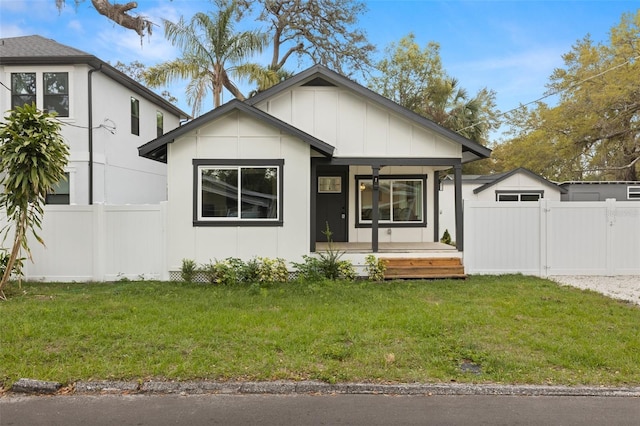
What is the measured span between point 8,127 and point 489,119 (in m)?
32.5

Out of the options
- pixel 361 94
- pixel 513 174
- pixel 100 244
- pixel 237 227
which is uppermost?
pixel 361 94

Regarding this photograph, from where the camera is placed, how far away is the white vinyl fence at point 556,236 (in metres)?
9.98

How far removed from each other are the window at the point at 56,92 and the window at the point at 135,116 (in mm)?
2611

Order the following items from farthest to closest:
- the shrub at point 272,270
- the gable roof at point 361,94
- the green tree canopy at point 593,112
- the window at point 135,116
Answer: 1. the green tree canopy at point 593,112
2. the window at point 135,116
3. the gable roof at point 361,94
4. the shrub at point 272,270

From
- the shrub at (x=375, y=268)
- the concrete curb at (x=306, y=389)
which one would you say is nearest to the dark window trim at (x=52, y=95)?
the shrub at (x=375, y=268)

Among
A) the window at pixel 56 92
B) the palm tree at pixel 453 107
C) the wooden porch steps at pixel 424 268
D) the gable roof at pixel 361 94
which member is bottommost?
the wooden porch steps at pixel 424 268

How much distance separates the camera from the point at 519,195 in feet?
63.2

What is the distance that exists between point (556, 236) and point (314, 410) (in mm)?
8650

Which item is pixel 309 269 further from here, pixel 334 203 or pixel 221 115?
pixel 221 115

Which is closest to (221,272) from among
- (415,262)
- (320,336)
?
(320,336)

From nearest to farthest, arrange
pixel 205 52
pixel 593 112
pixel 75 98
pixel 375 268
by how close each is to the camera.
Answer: pixel 375 268, pixel 75 98, pixel 205 52, pixel 593 112

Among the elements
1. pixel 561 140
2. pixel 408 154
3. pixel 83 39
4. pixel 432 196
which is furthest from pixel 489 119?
pixel 83 39

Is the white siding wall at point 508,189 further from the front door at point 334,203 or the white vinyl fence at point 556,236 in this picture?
the white vinyl fence at point 556,236

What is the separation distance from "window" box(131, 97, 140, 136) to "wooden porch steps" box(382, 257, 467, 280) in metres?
10.8
